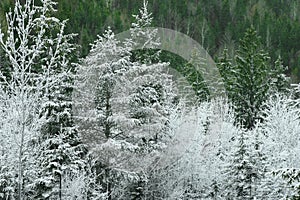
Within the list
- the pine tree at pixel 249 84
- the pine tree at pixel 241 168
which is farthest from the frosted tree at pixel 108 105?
the pine tree at pixel 249 84

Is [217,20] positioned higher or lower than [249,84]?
higher

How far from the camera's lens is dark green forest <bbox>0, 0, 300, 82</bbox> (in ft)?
221

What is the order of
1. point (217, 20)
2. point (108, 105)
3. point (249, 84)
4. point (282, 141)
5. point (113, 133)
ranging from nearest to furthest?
point (108, 105), point (113, 133), point (282, 141), point (249, 84), point (217, 20)

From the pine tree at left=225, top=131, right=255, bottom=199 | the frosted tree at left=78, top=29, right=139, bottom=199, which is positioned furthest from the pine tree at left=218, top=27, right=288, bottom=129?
the frosted tree at left=78, top=29, right=139, bottom=199

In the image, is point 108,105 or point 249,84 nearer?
point 108,105

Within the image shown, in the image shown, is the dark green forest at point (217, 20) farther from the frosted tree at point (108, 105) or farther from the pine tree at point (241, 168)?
the frosted tree at point (108, 105)

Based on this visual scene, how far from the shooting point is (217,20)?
317ft

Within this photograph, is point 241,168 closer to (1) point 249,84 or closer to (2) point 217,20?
(1) point 249,84

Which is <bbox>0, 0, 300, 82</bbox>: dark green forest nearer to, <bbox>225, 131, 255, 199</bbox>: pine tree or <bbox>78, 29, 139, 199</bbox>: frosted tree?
<bbox>225, 131, 255, 199</bbox>: pine tree

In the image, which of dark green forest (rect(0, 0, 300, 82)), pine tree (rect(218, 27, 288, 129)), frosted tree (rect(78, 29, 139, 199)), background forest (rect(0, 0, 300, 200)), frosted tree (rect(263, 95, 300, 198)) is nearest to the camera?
background forest (rect(0, 0, 300, 200))

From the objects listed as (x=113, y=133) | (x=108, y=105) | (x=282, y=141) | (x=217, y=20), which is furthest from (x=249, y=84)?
(x=217, y=20)

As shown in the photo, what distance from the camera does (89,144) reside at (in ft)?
54.7

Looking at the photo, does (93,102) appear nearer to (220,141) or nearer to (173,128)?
(173,128)

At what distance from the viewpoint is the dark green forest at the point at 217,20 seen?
67.3 metres
